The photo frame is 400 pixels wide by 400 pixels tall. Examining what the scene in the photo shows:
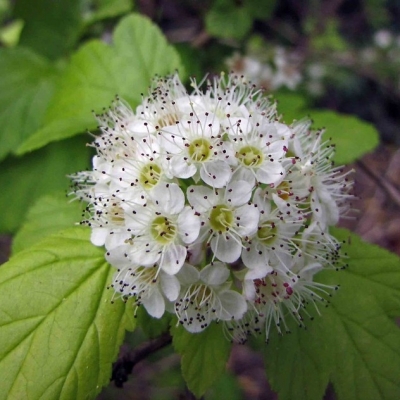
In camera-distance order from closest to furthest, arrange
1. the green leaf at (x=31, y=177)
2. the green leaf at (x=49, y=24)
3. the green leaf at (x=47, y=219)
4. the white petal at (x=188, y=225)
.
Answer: the white petal at (x=188, y=225), the green leaf at (x=47, y=219), the green leaf at (x=31, y=177), the green leaf at (x=49, y=24)

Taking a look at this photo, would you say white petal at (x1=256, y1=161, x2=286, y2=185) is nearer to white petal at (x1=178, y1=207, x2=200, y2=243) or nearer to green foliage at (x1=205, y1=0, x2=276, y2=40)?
white petal at (x1=178, y1=207, x2=200, y2=243)

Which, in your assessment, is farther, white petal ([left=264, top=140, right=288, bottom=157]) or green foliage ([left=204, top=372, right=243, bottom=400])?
green foliage ([left=204, top=372, right=243, bottom=400])

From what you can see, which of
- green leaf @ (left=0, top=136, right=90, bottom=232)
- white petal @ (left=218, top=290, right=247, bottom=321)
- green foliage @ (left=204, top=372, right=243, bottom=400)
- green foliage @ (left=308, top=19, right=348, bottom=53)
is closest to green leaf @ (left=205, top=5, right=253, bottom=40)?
green leaf @ (left=0, top=136, right=90, bottom=232)

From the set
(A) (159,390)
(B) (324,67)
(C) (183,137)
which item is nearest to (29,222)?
(C) (183,137)

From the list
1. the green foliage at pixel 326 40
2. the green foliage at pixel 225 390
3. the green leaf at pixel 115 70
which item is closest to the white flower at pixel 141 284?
the green leaf at pixel 115 70

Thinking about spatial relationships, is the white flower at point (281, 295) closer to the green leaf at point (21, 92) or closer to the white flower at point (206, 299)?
the white flower at point (206, 299)

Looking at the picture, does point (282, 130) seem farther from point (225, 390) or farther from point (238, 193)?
point (225, 390)
